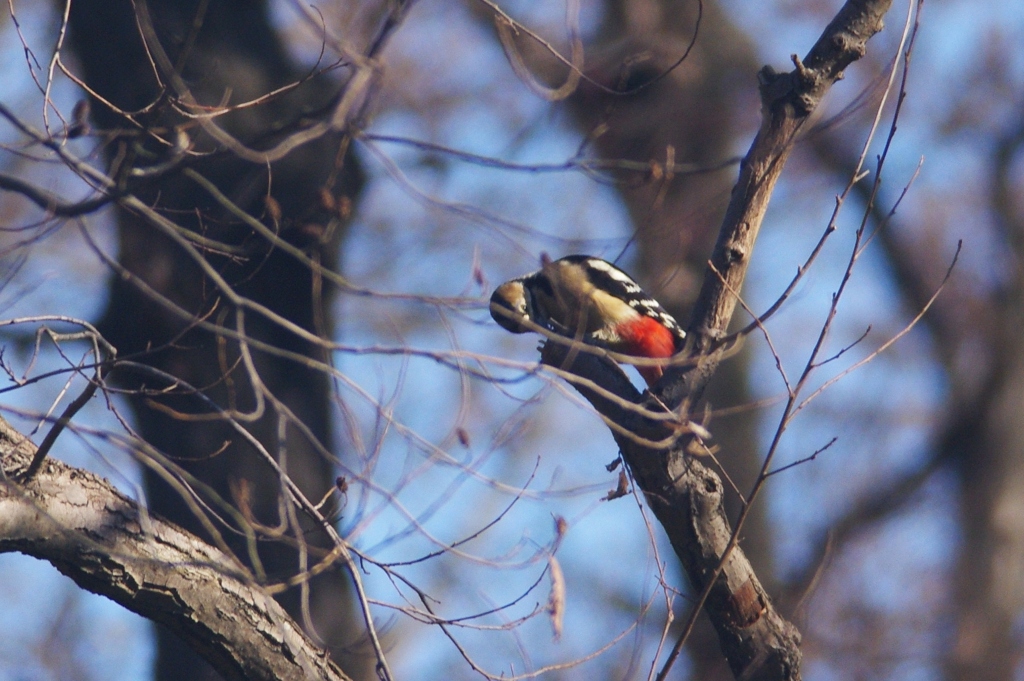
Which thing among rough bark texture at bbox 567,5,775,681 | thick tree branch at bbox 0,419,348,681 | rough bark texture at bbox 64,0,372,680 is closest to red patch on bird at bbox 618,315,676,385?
rough bark texture at bbox 64,0,372,680

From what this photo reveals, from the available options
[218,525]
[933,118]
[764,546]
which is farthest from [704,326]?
[933,118]

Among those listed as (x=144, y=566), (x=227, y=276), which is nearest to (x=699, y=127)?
(x=227, y=276)

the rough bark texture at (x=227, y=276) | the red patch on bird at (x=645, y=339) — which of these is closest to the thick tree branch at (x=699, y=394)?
the red patch on bird at (x=645, y=339)

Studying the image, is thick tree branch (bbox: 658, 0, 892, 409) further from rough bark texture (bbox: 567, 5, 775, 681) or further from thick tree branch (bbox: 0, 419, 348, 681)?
rough bark texture (bbox: 567, 5, 775, 681)

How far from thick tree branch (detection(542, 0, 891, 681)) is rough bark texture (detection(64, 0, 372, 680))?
9.87ft

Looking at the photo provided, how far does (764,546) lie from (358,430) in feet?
26.5

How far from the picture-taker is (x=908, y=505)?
1158 cm

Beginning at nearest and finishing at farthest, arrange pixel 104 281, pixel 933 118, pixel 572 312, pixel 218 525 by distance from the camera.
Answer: pixel 572 312, pixel 218 525, pixel 104 281, pixel 933 118

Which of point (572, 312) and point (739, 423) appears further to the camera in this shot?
point (739, 423)

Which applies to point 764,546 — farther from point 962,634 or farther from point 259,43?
point 259,43

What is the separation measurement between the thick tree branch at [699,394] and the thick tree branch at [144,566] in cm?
142

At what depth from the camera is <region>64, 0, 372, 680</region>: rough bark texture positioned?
20.8 ft

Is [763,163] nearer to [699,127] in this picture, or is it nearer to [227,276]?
[227,276]

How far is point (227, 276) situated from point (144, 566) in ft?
8.93
